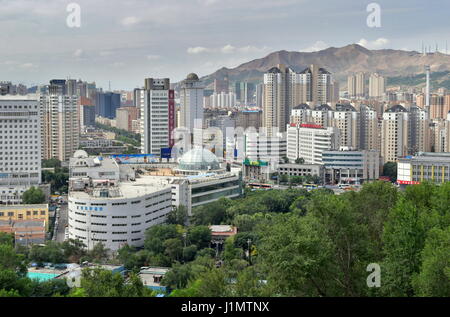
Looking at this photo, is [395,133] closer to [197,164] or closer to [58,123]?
[197,164]

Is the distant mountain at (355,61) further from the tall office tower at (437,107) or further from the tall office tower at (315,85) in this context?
the tall office tower at (437,107)

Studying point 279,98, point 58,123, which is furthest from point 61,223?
point 279,98

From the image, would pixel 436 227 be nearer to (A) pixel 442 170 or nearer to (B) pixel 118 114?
(A) pixel 442 170

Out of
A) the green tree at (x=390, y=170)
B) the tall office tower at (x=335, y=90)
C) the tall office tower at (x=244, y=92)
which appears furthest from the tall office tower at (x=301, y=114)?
the tall office tower at (x=244, y=92)

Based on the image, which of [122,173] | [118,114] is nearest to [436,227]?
[122,173]

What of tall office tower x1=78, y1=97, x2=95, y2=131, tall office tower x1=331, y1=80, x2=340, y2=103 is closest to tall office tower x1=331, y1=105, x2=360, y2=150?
tall office tower x1=331, y1=80, x2=340, y2=103

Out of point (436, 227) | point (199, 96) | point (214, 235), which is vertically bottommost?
point (214, 235)
